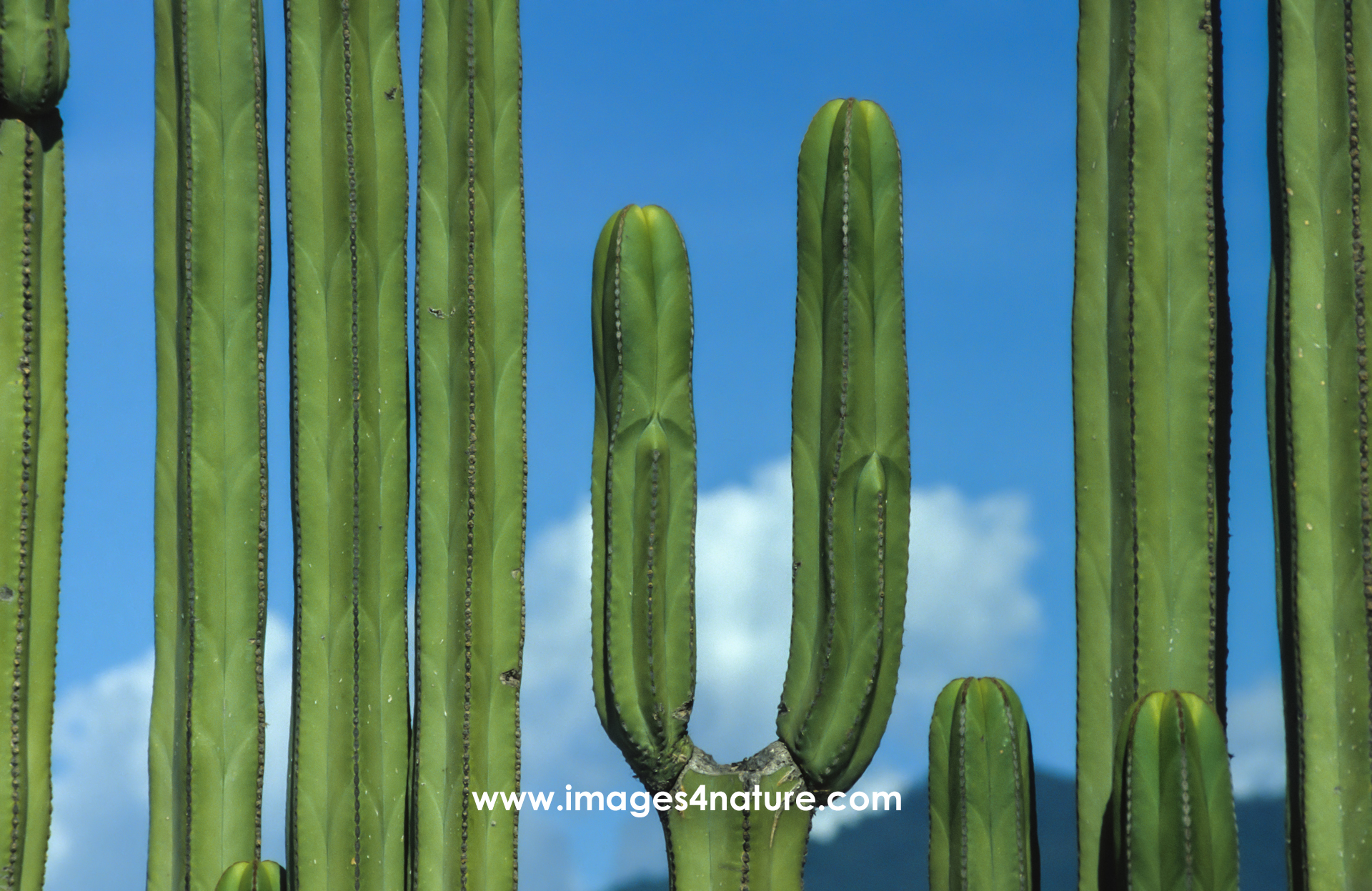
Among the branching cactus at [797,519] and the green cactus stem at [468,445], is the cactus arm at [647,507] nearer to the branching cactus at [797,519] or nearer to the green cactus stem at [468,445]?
the branching cactus at [797,519]

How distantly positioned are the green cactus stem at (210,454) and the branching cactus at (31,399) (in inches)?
14.5

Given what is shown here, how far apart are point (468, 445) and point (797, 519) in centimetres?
110

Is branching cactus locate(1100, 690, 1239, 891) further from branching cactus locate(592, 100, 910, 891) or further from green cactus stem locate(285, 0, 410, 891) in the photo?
green cactus stem locate(285, 0, 410, 891)

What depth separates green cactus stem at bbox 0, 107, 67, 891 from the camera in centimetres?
441

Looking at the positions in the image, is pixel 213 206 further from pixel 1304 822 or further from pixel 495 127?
pixel 1304 822

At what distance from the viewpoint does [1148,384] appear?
396 centimetres

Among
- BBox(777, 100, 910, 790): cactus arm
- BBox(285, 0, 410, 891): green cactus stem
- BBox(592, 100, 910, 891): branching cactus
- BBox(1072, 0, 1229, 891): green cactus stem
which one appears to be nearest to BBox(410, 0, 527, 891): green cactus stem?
BBox(285, 0, 410, 891): green cactus stem

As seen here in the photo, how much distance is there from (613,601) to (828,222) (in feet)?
4.44

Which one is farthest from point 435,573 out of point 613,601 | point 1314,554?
point 1314,554

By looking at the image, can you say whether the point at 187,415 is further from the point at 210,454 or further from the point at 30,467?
the point at 30,467

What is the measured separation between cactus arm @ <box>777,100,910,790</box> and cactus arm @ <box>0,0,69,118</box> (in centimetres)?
268

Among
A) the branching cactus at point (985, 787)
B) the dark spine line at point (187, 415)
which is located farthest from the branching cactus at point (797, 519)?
the dark spine line at point (187, 415)

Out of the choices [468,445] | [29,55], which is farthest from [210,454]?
[29,55]

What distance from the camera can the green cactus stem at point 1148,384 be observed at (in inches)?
154
